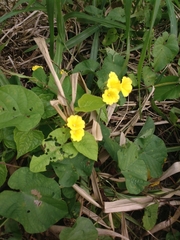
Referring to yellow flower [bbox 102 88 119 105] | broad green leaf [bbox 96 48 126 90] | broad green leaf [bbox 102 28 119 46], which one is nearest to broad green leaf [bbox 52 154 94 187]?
yellow flower [bbox 102 88 119 105]

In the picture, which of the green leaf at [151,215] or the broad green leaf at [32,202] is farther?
the green leaf at [151,215]

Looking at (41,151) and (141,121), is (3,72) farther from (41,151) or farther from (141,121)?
(141,121)

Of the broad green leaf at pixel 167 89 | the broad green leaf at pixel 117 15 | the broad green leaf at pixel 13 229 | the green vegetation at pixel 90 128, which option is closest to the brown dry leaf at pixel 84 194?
the green vegetation at pixel 90 128

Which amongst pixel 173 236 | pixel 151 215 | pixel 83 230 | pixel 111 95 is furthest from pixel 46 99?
pixel 173 236

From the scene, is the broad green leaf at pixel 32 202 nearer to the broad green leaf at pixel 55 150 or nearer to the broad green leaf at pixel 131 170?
the broad green leaf at pixel 55 150

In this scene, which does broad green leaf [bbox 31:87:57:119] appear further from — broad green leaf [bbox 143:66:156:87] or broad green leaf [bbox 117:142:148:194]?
broad green leaf [bbox 143:66:156:87]

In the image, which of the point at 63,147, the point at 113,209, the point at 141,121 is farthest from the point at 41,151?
the point at 141,121
